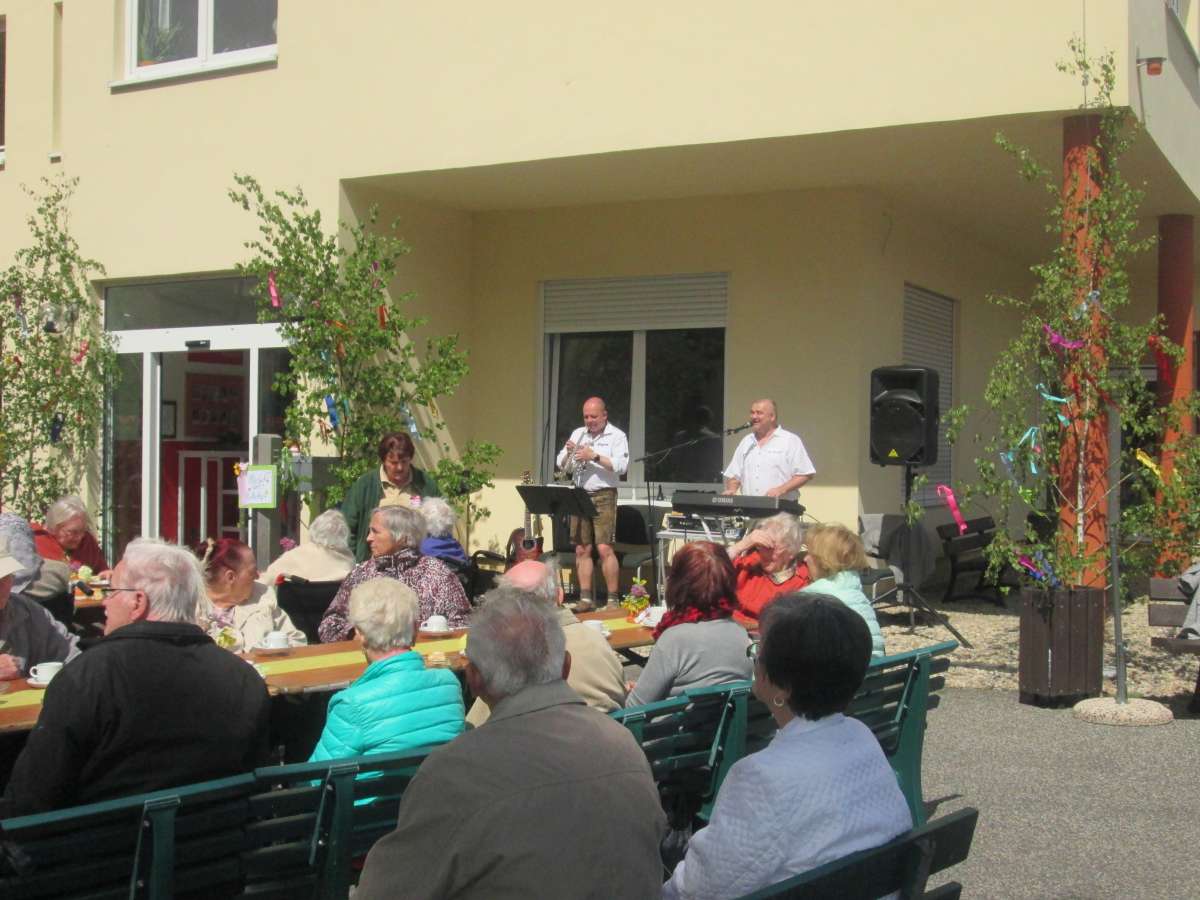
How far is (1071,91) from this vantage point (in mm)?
8172

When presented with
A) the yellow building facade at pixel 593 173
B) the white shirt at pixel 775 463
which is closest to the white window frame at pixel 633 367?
the yellow building facade at pixel 593 173

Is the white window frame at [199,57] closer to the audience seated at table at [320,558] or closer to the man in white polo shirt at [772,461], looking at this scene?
the man in white polo shirt at [772,461]

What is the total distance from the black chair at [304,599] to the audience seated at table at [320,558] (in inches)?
6.3

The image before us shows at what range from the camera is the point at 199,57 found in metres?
11.3

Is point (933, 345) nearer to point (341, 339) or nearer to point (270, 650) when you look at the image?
point (341, 339)

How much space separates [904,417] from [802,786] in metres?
7.34

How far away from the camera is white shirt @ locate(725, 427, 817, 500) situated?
33.1 feet

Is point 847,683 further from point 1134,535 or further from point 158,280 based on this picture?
point 158,280

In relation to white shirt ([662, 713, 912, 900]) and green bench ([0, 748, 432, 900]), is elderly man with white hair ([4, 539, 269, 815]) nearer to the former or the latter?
green bench ([0, 748, 432, 900])

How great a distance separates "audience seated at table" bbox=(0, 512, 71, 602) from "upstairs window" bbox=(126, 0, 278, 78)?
5558 mm

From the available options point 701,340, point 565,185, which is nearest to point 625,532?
point 701,340

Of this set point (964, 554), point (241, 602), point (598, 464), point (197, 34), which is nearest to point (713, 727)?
point (241, 602)

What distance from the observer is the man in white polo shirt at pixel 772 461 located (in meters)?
10.1

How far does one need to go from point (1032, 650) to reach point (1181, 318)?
4.96 meters
